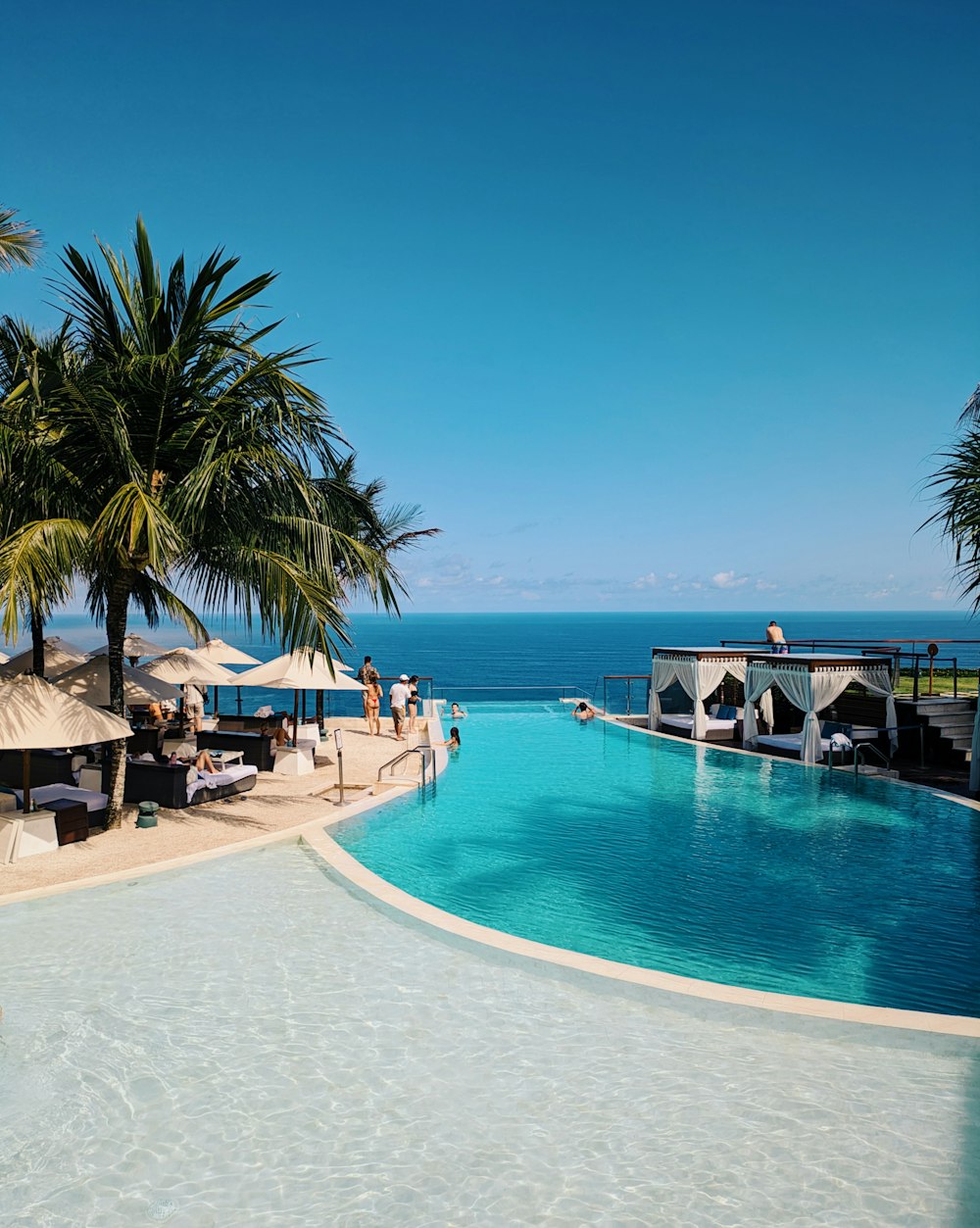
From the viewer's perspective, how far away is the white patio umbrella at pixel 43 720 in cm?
841

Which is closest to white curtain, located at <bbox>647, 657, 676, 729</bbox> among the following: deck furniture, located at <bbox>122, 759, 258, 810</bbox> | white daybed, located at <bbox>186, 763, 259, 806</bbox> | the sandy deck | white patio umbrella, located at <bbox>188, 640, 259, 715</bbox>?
the sandy deck

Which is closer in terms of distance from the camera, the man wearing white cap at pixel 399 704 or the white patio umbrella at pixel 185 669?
the white patio umbrella at pixel 185 669

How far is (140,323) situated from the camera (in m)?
9.54

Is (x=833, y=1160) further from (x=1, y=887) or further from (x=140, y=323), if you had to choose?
(x=140, y=323)

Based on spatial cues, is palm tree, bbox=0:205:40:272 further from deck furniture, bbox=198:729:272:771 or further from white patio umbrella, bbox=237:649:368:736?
deck furniture, bbox=198:729:272:771

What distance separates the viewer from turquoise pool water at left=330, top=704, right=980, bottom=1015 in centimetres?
677

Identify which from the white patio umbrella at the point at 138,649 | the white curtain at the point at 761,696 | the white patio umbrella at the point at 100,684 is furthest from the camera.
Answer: the white patio umbrella at the point at 138,649

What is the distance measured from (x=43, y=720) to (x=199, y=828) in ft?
9.07

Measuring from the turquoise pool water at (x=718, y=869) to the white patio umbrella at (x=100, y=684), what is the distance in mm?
4115

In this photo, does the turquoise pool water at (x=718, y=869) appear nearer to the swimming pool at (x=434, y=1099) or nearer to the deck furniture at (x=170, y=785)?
the swimming pool at (x=434, y=1099)

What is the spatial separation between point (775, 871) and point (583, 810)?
12.2 ft

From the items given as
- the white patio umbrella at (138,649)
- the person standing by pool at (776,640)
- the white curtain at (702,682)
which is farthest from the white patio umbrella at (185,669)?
the person standing by pool at (776,640)

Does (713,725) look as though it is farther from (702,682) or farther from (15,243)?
(15,243)

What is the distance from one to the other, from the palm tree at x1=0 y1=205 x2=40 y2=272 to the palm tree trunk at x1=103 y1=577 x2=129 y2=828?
6.25 m
